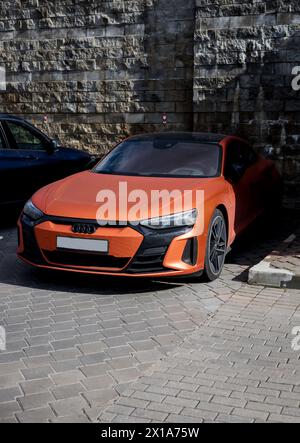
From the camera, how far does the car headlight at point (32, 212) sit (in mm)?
5891

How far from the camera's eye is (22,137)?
→ 8875 millimetres

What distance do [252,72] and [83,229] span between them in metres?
5.82

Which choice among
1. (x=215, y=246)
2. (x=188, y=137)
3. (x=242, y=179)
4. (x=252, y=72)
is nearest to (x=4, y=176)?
(x=188, y=137)

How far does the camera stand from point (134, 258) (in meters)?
5.53

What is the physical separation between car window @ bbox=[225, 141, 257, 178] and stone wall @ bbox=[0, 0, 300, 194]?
2.52 metres

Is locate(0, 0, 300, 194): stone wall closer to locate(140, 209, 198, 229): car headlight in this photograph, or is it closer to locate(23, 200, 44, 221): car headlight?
locate(140, 209, 198, 229): car headlight

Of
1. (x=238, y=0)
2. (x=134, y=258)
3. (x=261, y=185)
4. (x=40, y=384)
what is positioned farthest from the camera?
(x=238, y=0)

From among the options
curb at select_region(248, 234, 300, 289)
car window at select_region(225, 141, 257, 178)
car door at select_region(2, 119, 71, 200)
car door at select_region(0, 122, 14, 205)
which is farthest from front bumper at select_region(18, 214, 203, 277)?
car door at select_region(2, 119, 71, 200)

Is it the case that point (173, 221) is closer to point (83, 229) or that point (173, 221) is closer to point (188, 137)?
point (83, 229)

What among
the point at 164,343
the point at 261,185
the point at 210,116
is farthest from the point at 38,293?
the point at 210,116

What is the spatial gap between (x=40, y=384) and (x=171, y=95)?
26.7ft

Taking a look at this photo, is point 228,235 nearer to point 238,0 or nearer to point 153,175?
point 153,175

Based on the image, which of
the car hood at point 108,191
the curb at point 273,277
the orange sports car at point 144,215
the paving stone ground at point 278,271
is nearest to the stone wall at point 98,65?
the orange sports car at point 144,215

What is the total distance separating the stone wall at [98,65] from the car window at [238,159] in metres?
3.33
